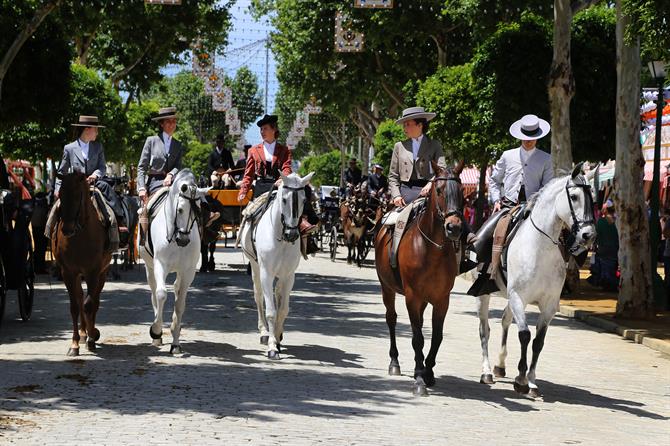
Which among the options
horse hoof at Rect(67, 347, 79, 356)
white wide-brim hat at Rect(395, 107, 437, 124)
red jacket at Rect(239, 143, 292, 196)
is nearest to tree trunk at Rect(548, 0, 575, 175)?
red jacket at Rect(239, 143, 292, 196)

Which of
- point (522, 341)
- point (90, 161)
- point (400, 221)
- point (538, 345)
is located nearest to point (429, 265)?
point (400, 221)

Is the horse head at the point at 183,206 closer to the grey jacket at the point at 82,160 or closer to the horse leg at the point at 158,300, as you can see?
the horse leg at the point at 158,300

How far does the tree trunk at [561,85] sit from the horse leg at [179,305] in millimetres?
9682

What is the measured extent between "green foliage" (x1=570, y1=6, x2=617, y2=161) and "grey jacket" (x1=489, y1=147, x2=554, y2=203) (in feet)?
41.2

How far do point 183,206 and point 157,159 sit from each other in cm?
150

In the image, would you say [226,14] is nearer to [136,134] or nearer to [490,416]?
[490,416]

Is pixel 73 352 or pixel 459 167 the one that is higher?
pixel 459 167

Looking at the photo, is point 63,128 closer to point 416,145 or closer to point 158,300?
point 158,300

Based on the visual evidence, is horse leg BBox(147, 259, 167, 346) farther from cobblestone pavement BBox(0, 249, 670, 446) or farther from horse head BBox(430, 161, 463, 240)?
horse head BBox(430, 161, 463, 240)

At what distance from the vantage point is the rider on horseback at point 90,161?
13.9 metres

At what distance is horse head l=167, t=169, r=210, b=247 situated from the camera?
12.8 metres

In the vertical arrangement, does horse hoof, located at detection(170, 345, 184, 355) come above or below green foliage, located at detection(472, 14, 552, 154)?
below

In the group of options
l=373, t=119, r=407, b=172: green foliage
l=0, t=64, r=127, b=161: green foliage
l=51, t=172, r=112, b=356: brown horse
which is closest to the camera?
l=51, t=172, r=112, b=356: brown horse

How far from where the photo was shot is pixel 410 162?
1175 cm
